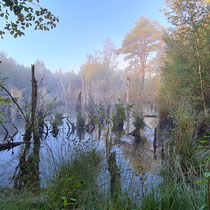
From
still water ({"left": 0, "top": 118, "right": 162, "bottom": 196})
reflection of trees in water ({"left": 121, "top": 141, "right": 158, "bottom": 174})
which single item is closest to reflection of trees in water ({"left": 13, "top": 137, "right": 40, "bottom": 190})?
still water ({"left": 0, "top": 118, "right": 162, "bottom": 196})

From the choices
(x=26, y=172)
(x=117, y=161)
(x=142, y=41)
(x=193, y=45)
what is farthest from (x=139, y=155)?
(x=142, y=41)

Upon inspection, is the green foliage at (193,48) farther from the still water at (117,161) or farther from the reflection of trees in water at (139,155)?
the still water at (117,161)

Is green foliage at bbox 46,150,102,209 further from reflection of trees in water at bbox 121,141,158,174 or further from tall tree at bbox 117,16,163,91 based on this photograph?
tall tree at bbox 117,16,163,91

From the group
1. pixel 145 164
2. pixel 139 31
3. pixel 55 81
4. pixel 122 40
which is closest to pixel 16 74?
pixel 55 81

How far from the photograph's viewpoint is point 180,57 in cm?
665

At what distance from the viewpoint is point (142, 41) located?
23703 millimetres

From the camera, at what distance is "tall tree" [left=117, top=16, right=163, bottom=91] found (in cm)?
2305

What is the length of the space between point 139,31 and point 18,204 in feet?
79.4

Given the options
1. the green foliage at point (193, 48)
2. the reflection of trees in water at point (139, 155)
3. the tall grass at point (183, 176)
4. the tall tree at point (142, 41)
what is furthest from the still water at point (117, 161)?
the tall tree at point (142, 41)

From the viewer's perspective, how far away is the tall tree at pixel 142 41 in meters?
23.0

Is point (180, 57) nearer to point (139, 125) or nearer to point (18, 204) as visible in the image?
point (139, 125)

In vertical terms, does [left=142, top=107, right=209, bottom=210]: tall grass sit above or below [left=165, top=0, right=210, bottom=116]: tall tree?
below

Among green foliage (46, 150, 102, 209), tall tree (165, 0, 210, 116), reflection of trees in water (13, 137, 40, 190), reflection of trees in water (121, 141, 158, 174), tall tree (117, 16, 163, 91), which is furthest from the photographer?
tall tree (117, 16, 163, 91)

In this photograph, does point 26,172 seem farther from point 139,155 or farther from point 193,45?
point 193,45
